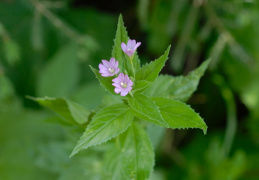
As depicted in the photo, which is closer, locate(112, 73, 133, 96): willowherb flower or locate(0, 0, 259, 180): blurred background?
locate(112, 73, 133, 96): willowherb flower

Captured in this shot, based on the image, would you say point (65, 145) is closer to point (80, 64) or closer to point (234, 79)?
point (80, 64)

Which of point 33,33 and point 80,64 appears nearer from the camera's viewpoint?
point 33,33

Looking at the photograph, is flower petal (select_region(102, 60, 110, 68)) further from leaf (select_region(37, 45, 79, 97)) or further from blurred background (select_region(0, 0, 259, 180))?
leaf (select_region(37, 45, 79, 97))

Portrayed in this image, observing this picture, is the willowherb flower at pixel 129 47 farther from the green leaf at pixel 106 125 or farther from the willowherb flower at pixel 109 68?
the green leaf at pixel 106 125

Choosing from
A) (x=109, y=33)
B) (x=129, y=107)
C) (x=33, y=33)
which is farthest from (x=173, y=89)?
(x=109, y=33)

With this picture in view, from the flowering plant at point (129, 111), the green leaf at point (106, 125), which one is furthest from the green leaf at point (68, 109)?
the green leaf at point (106, 125)

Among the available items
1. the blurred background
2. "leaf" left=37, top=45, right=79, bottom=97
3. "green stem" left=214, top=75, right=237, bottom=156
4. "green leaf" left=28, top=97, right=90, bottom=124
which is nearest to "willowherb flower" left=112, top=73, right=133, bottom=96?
"green leaf" left=28, top=97, right=90, bottom=124

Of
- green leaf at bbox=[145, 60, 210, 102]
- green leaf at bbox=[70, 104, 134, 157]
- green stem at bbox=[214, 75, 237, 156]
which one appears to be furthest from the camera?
green stem at bbox=[214, 75, 237, 156]

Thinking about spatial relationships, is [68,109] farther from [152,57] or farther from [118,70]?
[152,57]
